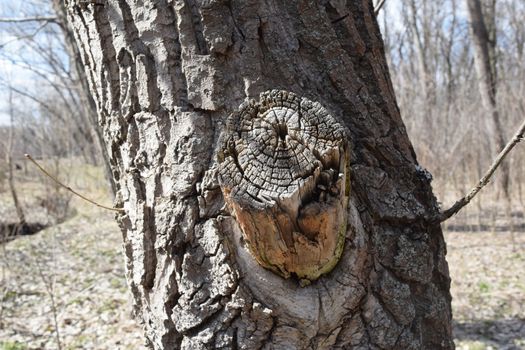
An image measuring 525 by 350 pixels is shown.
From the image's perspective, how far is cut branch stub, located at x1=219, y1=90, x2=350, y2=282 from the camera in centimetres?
102

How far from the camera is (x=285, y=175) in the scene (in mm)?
1027

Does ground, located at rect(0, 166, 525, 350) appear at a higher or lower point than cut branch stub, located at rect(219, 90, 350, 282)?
lower

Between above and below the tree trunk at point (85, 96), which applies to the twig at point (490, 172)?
below

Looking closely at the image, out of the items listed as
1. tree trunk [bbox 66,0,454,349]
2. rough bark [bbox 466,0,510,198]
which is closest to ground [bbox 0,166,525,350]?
rough bark [bbox 466,0,510,198]

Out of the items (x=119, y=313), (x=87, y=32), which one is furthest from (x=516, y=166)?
(x=87, y=32)

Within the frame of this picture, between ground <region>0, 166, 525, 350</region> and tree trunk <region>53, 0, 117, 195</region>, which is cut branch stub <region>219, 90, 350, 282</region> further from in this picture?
tree trunk <region>53, 0, 117, 195</region>

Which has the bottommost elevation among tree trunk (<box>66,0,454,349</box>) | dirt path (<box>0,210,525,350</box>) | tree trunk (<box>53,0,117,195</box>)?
dirt path (<box>0,210,525,350</box>)

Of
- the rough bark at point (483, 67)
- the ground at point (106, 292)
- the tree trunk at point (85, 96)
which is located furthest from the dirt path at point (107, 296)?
the rough bark at point (483, 67)

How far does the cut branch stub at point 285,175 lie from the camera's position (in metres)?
1.02

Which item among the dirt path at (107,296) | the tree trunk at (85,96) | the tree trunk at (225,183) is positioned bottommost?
the dirt path at (107,296)

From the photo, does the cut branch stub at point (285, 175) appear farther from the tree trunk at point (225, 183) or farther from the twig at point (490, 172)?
the twig at point (490, 172)

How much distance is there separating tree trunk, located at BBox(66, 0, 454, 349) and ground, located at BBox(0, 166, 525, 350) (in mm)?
2403

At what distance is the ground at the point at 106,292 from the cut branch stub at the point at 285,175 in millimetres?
2720

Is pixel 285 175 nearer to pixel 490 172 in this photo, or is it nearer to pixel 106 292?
pixel 490 172
